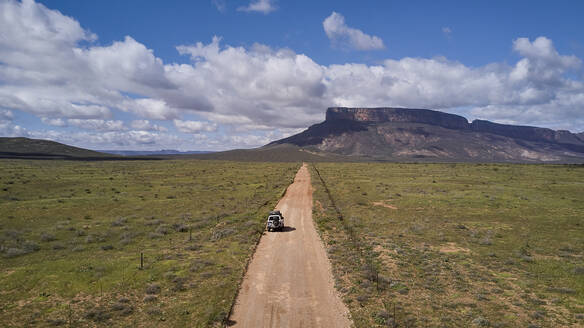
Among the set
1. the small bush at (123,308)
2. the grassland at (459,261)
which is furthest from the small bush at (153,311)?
the grassland at (459,261)

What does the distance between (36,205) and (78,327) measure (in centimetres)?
4193

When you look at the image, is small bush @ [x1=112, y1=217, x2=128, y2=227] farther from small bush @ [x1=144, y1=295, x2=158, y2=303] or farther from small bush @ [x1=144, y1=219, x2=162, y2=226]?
small bush @ [x1=144, y1=295, x2=158, y2=303]

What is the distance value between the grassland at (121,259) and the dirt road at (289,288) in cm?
131

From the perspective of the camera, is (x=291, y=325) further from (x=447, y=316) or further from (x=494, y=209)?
(x=494, y=209)

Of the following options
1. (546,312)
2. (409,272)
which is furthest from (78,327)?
(546,312)

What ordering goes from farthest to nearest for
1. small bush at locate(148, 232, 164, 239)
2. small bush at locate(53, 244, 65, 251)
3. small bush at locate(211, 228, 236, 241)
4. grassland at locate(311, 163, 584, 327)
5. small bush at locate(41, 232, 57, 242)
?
1. small bush at locate(148, 232, 164, 239)
2. small bush at locate(211, 228, 236, 241)
3. small bush at locate(41, 232, 57, 242)
4. small bush at locate(53, 244, 65, 251)
5. grassland at locate(311, 163, 584, 327)

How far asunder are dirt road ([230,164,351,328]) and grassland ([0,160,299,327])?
4.30 feet

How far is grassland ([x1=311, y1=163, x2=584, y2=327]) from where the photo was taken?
17.2 m

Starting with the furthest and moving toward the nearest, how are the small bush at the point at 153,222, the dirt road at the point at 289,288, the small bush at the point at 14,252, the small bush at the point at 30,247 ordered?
the small bush at the point at 153,222
the small bush at the point at 30,247
the small bush at the point at 14,252
the dirt road at the point at 289,288

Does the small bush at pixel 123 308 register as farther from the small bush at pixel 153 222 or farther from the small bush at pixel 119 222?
the small bush at pixel 119 222

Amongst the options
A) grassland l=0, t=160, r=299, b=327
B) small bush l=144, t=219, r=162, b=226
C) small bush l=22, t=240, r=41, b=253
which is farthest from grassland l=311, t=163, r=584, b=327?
small bush l=22, t=240, r=41, b=253

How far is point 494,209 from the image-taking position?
47094mm

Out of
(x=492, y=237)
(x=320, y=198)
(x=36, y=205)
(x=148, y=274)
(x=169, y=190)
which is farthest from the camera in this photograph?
(x=169, y=190)

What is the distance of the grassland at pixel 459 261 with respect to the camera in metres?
17.2
